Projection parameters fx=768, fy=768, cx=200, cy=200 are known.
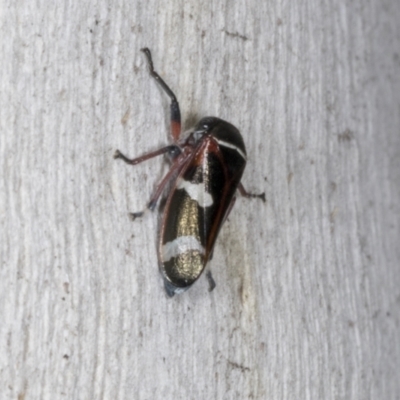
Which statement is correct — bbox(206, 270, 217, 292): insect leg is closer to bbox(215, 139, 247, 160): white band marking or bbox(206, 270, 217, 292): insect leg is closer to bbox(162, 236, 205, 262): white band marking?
bbox(162, 236, 205, 262): white band marking

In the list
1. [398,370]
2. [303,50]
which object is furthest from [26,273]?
[398,370]

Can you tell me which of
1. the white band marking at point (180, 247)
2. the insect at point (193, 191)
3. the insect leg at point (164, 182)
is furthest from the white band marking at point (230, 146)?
the white band marking at point (180, 247)

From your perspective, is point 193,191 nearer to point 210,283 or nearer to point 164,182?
point 164,182

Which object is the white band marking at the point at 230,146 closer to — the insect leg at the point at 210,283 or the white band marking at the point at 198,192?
the white band marking at the point at 198,192

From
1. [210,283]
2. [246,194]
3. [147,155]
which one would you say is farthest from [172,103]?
[210,283]

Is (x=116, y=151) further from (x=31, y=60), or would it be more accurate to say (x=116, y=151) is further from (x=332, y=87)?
(x=332, y=87)

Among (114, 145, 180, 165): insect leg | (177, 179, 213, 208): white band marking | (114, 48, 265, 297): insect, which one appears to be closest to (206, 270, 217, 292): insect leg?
(114, 48, 265, 297): insect
